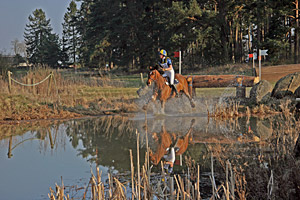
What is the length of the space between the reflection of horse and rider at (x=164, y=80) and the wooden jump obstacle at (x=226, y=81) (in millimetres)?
1447

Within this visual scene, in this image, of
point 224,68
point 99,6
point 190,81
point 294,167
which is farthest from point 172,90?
point 99,6

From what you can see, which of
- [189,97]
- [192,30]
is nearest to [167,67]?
[189,97]

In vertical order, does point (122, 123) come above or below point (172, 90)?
below

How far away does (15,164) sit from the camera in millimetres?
7434

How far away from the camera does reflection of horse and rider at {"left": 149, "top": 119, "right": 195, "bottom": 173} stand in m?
6.84

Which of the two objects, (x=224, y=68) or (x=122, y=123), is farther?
(x=224, y=68)

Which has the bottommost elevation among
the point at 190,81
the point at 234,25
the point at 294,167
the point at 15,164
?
the point at 15,164

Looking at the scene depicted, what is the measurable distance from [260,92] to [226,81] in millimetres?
1446

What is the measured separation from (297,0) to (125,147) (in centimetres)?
2864

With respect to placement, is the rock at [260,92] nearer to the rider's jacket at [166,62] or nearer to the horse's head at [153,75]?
the rider's jacket at [166,62]

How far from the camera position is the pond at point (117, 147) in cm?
586

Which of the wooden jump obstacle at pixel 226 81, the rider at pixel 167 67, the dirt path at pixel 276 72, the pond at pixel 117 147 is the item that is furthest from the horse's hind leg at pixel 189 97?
the dirt path at pixel 276 72

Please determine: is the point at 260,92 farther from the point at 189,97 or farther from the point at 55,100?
the point at 55,100

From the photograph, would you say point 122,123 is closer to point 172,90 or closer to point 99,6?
point 172,90
